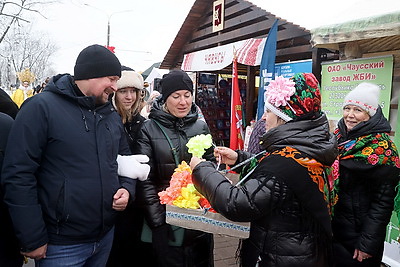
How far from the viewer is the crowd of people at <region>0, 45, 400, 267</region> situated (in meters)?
1.52

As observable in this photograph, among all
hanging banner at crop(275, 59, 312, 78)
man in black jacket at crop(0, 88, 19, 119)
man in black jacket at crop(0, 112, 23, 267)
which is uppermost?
hanging banner at crop(275, 59, 312, 78)

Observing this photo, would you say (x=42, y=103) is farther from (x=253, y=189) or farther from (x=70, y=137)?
(x=253, y=189)

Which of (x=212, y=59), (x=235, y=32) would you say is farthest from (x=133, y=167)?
(x=235, y=32)

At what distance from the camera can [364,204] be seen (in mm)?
2254

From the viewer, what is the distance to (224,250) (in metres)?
4.04

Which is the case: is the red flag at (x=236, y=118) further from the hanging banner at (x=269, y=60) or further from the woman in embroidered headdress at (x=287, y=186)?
the woman in embroidered headdress at (x=287, y=186)

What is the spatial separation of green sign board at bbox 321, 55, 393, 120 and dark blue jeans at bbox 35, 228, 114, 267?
119 inches

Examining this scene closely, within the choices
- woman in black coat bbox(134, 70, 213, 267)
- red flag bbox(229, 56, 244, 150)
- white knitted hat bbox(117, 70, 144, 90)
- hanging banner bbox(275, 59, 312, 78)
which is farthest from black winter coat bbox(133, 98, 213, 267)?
red flag bbox(229, 56, 244, 150)

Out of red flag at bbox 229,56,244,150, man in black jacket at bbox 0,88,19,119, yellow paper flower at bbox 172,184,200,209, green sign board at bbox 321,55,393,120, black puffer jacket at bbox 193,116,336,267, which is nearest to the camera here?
black puffer jacket at bbox 193,116,336,267

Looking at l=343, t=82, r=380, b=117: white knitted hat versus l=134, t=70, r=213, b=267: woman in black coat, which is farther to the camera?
l=343, t=82, r=380, b=117: white knitted hat

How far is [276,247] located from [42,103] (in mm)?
1405

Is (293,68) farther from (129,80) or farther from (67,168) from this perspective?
(67,168)

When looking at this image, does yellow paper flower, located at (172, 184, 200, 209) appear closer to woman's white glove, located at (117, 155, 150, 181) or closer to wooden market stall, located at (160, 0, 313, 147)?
woman's white glove, located at (117, 155, 150, 181)

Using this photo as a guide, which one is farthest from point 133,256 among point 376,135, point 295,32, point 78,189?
point 295,32
